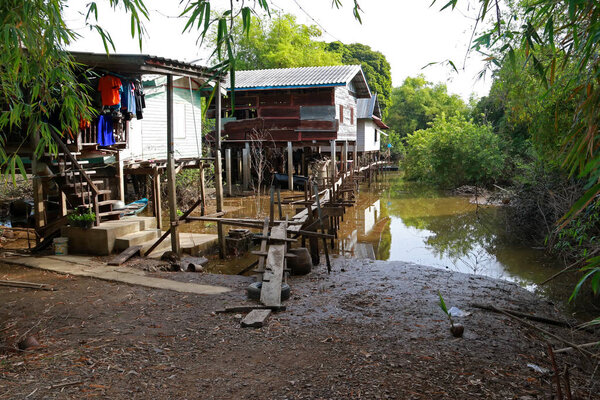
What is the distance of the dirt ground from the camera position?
3986mm

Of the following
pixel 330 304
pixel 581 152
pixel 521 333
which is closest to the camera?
pixel 581 152

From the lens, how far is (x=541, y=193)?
37.8 feet

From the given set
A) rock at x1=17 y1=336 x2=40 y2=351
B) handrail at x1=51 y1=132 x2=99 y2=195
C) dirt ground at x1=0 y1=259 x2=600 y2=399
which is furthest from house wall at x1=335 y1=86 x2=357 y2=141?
rock at x1=17 y1=336 x2=40 y2=351

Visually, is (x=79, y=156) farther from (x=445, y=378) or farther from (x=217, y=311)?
(x=445, y=378)

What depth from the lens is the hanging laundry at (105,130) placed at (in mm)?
11062

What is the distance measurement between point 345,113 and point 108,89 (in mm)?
17210

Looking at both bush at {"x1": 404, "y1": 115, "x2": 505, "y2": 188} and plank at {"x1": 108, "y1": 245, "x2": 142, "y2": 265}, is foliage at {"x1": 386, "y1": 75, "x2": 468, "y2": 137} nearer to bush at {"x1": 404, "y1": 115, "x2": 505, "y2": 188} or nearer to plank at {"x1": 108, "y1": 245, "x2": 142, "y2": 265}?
bush at {"x1": 404, "y1": 115, "x2": 505, "y2": 188}

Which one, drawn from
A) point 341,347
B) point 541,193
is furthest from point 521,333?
point 541,193

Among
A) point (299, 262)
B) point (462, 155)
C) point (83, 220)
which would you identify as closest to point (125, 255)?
point (83, 220)

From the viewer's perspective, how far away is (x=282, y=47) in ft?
129

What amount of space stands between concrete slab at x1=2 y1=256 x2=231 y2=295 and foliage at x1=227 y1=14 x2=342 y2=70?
32932 millimetres

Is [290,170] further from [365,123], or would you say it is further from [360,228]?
[365,123]

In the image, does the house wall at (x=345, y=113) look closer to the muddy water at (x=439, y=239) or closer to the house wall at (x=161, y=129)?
the muddy water at (x=439, y=239)

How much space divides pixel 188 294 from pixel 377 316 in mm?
2818
